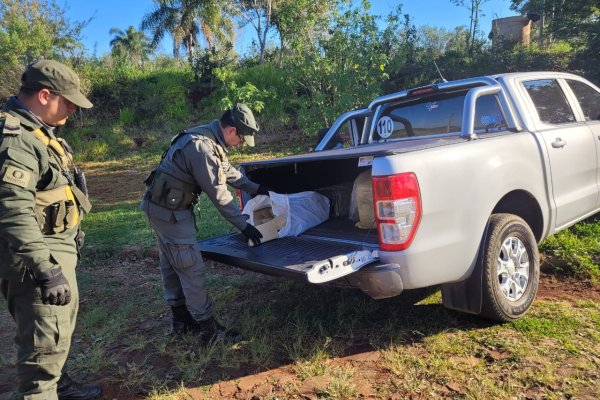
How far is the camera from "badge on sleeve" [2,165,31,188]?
206cm

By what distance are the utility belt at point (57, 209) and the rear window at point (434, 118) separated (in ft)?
9.73

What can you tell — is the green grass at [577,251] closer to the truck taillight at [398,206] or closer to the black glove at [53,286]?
the truck taillight at [398,206]

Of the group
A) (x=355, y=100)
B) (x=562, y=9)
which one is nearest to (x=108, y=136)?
(x=355, y=100)

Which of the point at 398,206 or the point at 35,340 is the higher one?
the point at 398,206

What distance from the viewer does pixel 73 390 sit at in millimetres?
2818

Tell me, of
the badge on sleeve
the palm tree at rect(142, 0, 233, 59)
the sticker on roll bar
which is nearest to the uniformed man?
the sticker on roll bar

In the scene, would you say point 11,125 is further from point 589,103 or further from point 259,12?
point 259,12

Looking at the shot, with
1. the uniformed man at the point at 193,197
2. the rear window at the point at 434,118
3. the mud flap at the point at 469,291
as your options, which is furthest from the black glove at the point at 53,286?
the rear window at the point at 434,118

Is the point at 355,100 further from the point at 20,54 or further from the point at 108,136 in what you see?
the point at 20,54

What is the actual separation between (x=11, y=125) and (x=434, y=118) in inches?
129

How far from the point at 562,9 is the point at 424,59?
426cm

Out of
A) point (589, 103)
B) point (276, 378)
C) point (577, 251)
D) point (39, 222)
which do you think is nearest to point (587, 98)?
point (589, 103)

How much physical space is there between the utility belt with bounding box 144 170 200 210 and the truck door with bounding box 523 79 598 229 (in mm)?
2809

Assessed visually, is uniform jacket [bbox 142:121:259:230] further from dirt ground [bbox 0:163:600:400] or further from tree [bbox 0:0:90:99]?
tree [bbox 0:0:90:99]
